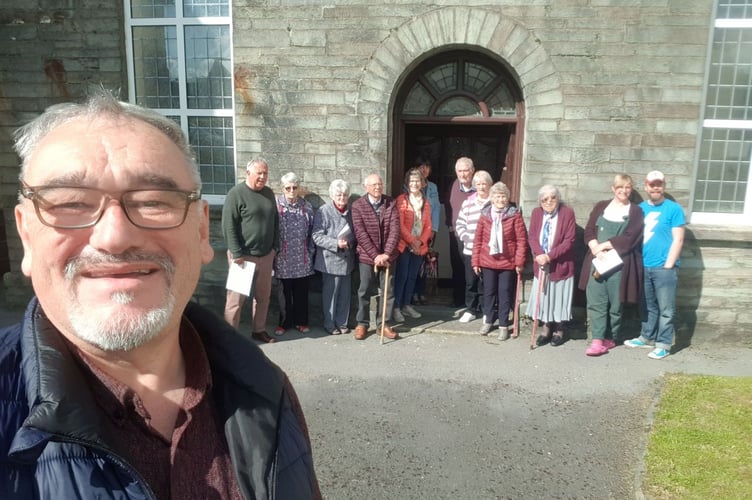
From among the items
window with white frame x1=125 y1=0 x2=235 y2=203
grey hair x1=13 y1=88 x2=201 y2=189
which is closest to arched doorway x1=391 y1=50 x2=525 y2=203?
window with white frame x1=125 y1=0 x2=235 y2=203

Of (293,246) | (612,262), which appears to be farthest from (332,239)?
(612,262)

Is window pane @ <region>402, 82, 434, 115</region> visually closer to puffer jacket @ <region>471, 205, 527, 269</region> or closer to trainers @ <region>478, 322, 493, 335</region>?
puffer jacket @ <region>471, 205, 527, 269</region>

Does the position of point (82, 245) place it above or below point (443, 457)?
above

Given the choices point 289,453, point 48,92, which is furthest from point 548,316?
point 48,92

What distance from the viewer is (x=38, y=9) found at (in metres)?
7.55

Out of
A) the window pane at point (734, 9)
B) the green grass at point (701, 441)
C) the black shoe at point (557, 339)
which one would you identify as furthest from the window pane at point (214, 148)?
the window pane at point (734, 9)

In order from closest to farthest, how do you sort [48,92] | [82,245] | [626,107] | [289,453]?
[82,245] < [289,453] < [626,107] < [48,92]

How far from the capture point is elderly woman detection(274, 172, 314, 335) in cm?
704

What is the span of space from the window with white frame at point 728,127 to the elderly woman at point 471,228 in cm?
255

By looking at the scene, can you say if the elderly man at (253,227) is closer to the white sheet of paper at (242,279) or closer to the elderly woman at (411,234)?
the white sheet of paper at (242,279)

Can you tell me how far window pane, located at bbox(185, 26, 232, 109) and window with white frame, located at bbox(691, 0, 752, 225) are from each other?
5.85m

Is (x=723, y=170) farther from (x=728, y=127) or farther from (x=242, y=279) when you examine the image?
(x=242, y=279)

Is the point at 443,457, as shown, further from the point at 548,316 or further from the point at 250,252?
the point at 250,252

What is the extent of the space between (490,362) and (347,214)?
237 cm
